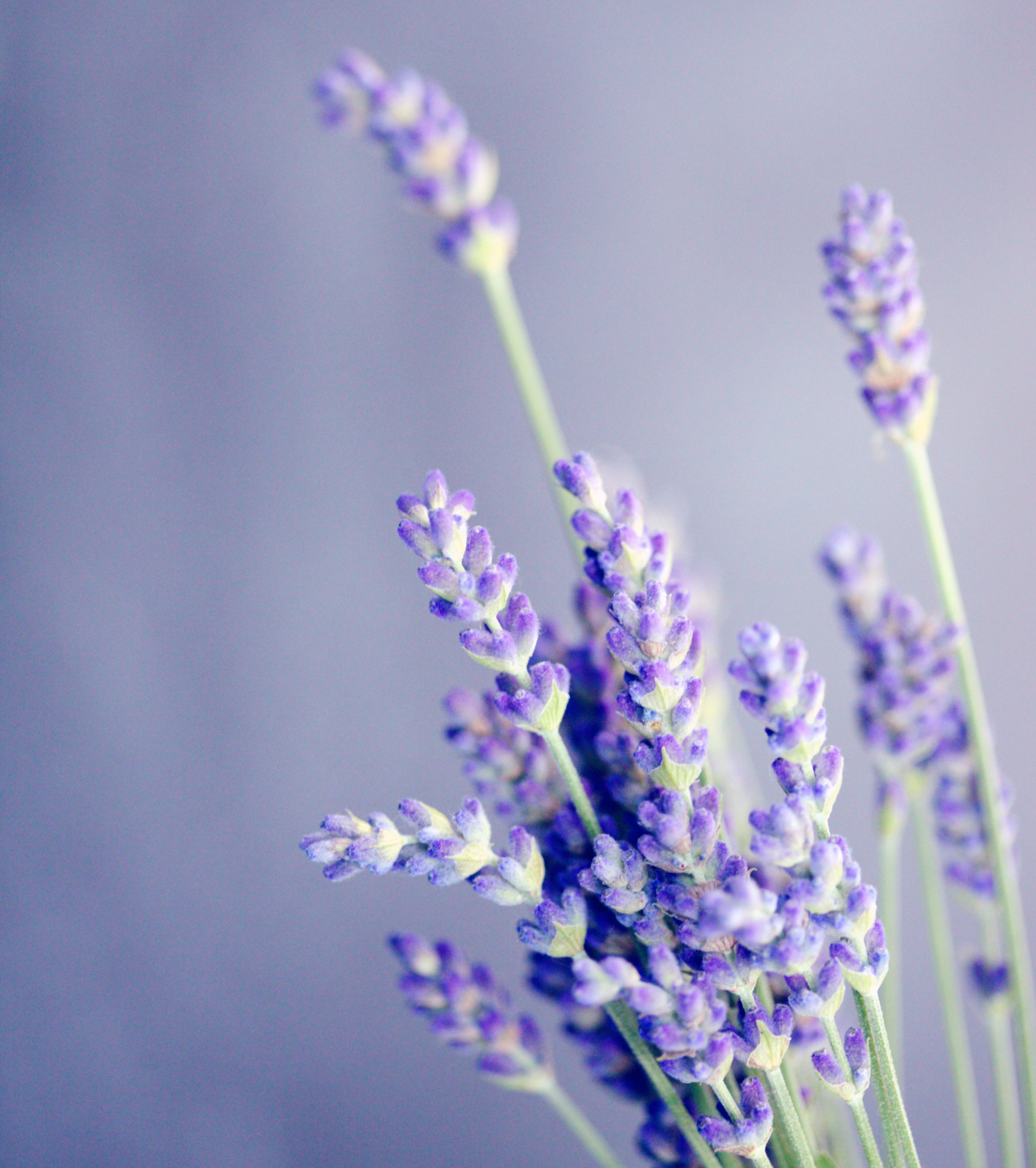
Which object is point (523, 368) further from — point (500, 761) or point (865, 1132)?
point (865, 1132)

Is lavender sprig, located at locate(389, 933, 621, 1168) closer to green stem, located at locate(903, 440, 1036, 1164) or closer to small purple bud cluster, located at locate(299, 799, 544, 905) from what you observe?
small purple bud cluster, located at locate(299, 799, 544, 905)

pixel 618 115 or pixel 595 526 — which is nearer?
pixel 595 526

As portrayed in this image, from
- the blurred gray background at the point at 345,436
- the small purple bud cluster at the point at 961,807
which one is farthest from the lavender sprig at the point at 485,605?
the blurred gray background at the point at 345,436

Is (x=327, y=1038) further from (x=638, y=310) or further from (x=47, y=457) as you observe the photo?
(x=638, y=310)

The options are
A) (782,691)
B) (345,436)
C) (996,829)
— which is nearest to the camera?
(782,691)

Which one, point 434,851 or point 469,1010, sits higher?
point 434,851

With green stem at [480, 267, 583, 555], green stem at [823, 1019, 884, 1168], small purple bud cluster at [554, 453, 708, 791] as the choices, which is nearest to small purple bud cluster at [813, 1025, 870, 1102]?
green stem at [823, 1019, 884, 1168]

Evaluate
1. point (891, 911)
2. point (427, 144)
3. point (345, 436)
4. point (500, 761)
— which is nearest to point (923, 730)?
point (891, 911)

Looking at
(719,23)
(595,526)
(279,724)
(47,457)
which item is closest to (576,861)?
(595,526)
